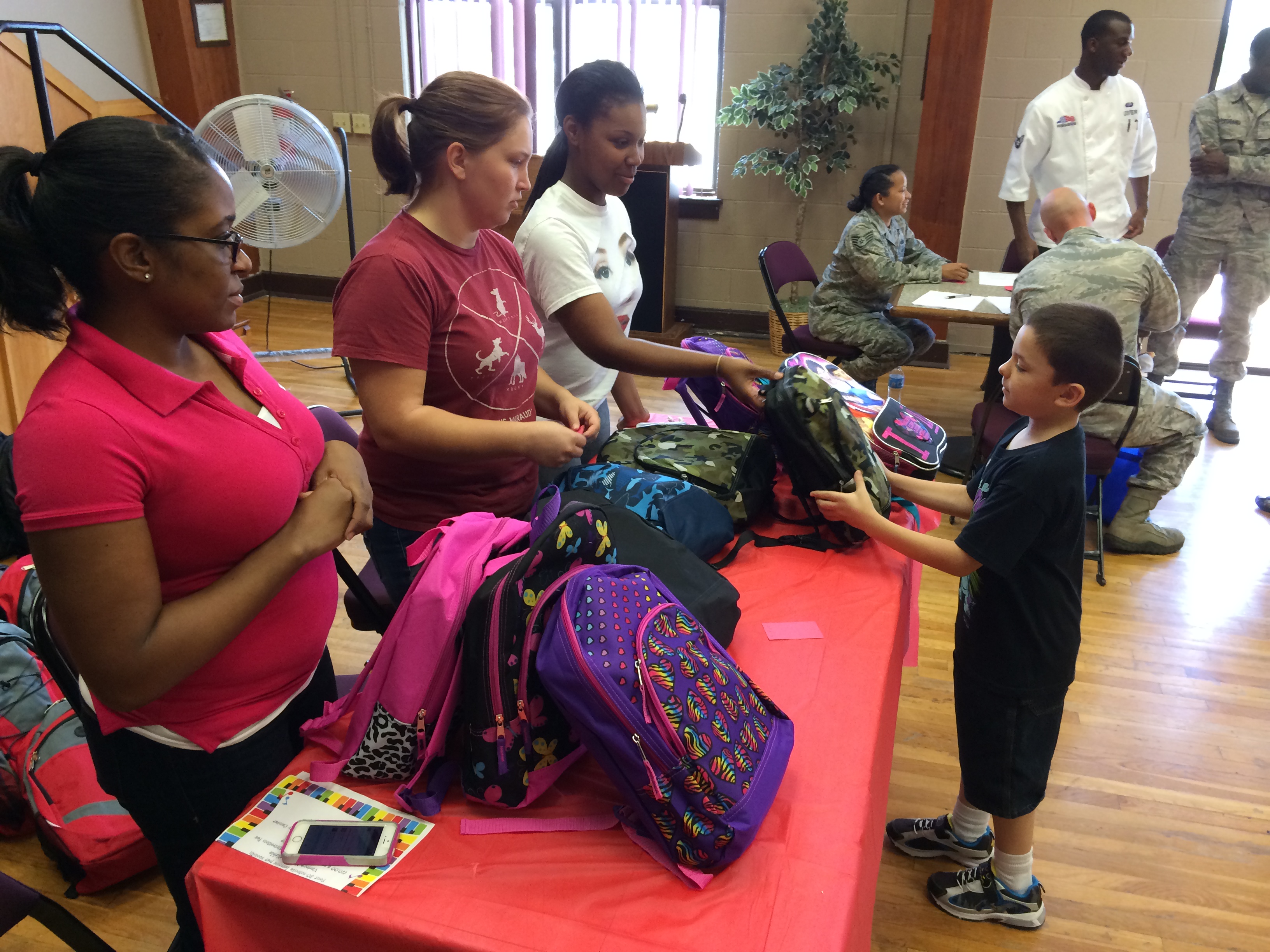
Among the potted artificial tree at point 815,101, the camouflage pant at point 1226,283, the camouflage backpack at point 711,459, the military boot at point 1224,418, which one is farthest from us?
the potted artificial tree at point 815,101

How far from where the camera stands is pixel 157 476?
3.07 feet

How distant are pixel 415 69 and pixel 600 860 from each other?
5.99m

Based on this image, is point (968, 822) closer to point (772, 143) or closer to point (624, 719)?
point (624, 719)

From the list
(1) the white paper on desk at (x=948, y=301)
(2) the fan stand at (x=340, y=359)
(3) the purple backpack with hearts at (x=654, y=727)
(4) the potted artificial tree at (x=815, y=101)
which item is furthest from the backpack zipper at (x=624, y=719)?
(4) the potted artificial tree at (x=815, y=101)

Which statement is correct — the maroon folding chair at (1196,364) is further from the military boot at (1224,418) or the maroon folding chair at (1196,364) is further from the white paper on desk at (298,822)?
the white paper on desk at (298,822)

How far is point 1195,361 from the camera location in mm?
5207

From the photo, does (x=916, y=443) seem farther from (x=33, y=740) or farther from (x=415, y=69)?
(x=415, y=69)

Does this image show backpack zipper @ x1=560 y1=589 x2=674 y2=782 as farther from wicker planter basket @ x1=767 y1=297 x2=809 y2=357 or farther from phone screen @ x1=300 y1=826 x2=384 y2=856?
wicker planter basket @ x1=767 y1=297 x2=809 y2=357

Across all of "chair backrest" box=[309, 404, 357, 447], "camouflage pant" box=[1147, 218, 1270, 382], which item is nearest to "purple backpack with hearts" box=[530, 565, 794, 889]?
"chair backrest" box=[309, 404, 357, 447]

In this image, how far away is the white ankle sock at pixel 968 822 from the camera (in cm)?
191

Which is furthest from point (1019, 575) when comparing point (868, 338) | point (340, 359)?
point (340, 359)

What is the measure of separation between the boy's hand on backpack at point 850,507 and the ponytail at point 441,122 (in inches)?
34.2

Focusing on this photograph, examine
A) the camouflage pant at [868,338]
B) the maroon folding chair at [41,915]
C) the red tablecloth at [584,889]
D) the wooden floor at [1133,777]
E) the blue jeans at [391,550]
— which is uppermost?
the blue jeans at [391,550]

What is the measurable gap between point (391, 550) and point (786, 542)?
2.63 feet
